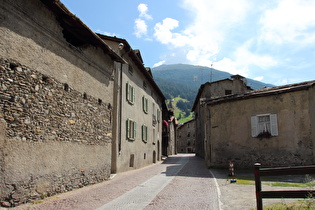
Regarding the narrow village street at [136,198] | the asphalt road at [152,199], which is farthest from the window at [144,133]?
the narrow village street at [136,198]

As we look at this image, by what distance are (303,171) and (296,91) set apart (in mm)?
11575

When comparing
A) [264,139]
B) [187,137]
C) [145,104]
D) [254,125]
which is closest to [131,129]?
[145,104]

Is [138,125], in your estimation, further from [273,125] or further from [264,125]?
[273,125]

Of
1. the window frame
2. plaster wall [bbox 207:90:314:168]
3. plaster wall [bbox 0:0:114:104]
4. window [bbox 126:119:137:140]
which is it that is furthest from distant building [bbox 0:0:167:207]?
the window frame

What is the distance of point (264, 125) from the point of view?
54.9 feet

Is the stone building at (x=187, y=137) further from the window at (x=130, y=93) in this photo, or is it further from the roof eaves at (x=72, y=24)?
the roof eaves at (x=72, y=24)

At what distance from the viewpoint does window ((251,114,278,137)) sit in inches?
635

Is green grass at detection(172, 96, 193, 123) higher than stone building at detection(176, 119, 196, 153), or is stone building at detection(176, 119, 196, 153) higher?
green grass at detection(172, 96, 193, 123)

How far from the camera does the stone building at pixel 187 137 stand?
67.2 m

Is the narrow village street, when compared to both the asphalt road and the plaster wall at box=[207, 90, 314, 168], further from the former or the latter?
the plaster wall at box=[207, 90, 314, 168]

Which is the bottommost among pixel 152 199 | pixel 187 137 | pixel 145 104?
pixel 152 199

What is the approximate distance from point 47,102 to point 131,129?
1056cm

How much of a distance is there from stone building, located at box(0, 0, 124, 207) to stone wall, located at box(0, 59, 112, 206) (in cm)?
2

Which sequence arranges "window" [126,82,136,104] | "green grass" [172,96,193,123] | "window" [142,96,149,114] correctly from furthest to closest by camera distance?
"green grass" [172,96,193,123] → "window" [142,96,149,114] → "window" [126,82,136,104]
